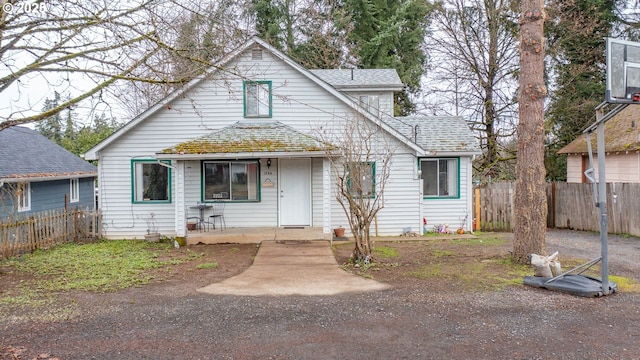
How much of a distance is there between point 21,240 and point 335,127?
8883 millimetres

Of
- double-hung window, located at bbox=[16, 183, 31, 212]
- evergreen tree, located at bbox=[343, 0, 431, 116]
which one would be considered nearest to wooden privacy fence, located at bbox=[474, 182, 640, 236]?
evergreen tree, located at bbox=[343, 0, 431, 116]

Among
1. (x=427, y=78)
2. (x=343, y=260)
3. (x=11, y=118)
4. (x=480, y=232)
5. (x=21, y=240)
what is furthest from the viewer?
(x=427, y=78)

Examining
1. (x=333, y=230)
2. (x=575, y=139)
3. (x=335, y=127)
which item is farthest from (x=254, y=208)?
(x=575, y=139)

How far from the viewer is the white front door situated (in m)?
13.3

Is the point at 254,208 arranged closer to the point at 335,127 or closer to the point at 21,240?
the point at 335,127

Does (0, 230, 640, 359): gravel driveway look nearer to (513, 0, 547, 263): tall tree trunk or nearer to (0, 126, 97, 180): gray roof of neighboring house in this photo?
(513, 0, 547, 263): tall tree trunk

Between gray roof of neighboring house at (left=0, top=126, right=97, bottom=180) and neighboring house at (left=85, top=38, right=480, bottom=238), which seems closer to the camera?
neighboring house at (left=85, top=38, right=480, bottom=238)

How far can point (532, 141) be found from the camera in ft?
29.4

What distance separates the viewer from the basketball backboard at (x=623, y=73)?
6.88 m

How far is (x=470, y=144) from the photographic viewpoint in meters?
13.9

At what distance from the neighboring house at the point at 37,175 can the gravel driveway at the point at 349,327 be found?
11.0 meters

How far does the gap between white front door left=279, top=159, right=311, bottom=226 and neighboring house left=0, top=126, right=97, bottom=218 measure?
306 inches

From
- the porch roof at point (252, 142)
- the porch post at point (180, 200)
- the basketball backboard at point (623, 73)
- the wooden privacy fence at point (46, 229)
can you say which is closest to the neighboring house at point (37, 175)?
the wooden privacy fence at point (46, 229)

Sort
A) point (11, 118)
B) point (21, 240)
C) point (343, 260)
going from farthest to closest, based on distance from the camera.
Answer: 1. point (21, 240)
2. point (343, 260)
3. point (11, 118)
